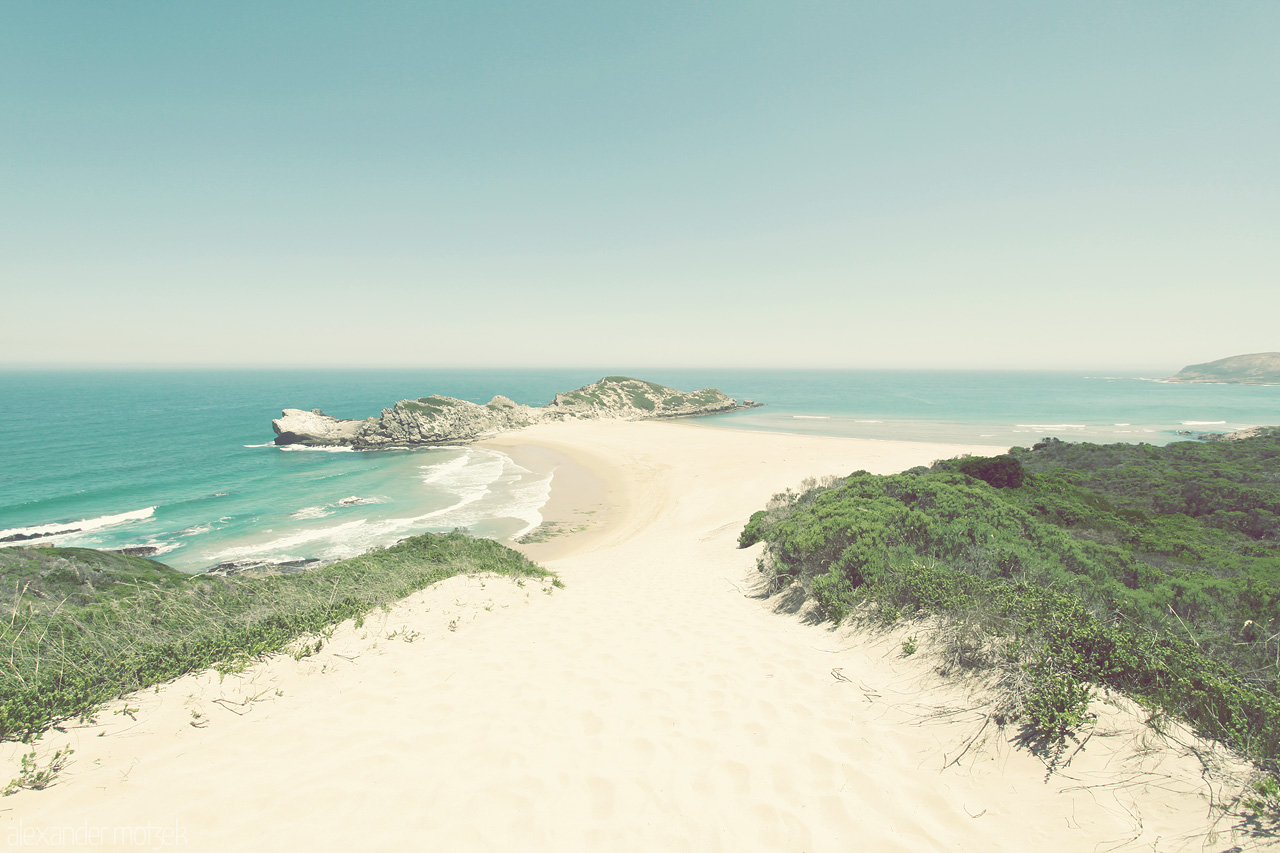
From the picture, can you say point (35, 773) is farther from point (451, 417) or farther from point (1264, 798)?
point (451, 417)

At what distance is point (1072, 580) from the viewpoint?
691 centimetres

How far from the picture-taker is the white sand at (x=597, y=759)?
349 centimetres

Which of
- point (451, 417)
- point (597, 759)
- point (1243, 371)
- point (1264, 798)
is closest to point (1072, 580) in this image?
point (1264, 798)

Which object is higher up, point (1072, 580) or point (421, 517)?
point (1072, 580)

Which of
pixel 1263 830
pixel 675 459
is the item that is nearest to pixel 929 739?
pixel 1263 830

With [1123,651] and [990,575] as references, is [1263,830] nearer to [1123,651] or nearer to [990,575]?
[1123,651]

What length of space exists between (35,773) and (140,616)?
13.4 feet

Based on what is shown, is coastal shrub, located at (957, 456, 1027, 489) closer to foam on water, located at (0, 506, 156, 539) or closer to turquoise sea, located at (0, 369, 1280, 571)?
turquoise sea, located at (0, 369, 1280, 571)

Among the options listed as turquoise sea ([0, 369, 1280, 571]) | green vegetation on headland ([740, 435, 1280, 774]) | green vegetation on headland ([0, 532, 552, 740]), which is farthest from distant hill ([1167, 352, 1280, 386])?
green vegetation on headland ([0, 532, 552, 740])

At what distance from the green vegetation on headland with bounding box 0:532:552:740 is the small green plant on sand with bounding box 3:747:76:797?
522mm

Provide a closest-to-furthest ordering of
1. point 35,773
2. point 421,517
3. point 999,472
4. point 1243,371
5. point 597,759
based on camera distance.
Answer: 1. point 35,773
2. point 597,759
3. point 999,472
4. point 421,517
5. point 1243,371

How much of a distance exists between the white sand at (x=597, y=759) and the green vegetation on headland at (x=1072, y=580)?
0.47m

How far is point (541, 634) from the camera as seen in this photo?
7832 millimetres

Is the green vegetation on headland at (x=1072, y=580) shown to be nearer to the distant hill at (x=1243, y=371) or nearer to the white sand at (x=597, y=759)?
the white sand at (x=597, y=759)
